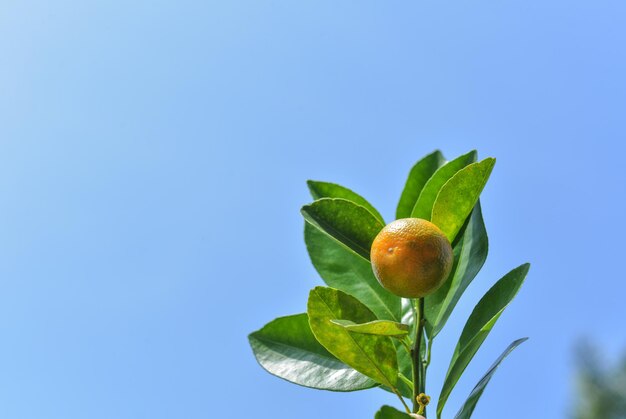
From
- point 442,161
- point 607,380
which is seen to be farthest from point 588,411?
point 442,161

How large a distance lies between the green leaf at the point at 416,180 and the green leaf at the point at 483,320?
0.30 m

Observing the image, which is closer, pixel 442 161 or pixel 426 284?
pixel 426 284

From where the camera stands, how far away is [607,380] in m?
16.9

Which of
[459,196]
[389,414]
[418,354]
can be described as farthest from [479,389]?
[459,196]

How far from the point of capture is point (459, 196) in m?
1.36

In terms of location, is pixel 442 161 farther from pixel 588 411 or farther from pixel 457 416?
pixel 588 411

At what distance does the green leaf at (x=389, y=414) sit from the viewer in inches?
42.3

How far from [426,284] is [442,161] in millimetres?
467

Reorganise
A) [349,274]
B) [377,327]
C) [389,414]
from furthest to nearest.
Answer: [349,274] → [377,327] → [389,414]

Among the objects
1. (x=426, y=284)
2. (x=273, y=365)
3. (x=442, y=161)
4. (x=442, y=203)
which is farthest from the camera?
(x=442, y=161)

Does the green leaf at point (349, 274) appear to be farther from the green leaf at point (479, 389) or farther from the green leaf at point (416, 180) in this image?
the green leaf at point (479, 389)

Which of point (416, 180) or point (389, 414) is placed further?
point (416, 180)

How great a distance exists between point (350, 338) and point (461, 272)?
28cm

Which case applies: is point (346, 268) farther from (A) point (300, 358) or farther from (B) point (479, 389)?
(B) point (479, 389)
